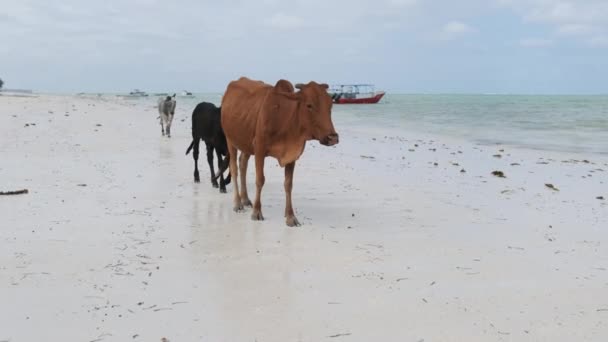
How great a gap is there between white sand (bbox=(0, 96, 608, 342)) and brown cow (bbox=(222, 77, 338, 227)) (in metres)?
0.72

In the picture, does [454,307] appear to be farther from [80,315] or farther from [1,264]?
[1,264]

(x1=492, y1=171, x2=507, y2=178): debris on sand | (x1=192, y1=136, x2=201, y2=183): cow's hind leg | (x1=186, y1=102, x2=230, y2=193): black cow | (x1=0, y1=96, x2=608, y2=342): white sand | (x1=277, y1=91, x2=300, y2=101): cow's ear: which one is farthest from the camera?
(x1=492, y1=171, x2=507, y2=178): debris on sand

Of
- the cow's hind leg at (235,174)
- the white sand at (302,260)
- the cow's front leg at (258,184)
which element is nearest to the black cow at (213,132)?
the white sand at (302,260)

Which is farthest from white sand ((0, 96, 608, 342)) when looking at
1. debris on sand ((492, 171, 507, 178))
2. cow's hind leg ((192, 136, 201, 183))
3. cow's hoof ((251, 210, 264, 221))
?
debris on sand ((492, 171, 507, 178))

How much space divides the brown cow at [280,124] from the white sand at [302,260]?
2.36 ft

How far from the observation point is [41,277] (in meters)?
4.74

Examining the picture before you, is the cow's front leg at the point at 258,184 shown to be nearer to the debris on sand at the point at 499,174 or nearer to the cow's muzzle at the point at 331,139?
the cow's muzzle at the point at 331,139

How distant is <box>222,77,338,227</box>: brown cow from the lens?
673cm

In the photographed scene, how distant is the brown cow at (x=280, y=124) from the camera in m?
6.73

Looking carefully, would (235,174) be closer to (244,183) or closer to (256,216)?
(244,183)

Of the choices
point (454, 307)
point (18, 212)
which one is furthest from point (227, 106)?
point (454, 307)

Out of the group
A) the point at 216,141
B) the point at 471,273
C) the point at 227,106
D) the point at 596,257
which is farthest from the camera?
the point at 216,141

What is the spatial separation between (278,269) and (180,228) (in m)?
1.87

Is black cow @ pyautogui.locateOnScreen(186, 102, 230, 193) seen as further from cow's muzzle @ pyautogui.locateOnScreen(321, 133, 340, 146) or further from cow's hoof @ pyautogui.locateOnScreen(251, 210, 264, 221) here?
cow's muzzle @ pyautogui.locateOnScreen(321, 133, 340, 146)
